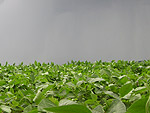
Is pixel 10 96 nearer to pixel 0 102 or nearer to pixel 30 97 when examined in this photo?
pixel 0 102

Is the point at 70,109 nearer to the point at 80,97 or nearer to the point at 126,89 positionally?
the point at 126,89

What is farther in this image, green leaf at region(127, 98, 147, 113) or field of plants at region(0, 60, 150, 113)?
field of plants at region(0, 60, 150, 113)

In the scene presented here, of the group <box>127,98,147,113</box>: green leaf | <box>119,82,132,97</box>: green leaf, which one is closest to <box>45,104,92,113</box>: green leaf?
<box>127,98,147,113</box>: green leaf

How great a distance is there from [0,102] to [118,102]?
1.04 metres

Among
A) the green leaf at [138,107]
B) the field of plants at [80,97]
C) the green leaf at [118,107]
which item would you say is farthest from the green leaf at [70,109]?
the green leaf at [118,107]

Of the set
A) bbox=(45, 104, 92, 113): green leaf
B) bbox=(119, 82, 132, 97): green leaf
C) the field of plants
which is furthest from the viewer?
bbox=(119, 82, 132, 97): green leaf

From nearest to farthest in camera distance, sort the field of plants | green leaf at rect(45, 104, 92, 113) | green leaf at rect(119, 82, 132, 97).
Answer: green leaf at rect(45, 104, 92, 113) → the field of plants → green leaf at rect(119, 82, 132, 97)

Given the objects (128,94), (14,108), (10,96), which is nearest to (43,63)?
(10,96)

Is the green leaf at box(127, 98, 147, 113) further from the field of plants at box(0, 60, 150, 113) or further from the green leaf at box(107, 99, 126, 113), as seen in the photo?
the green leaf at box(107, 99, 126, 113)

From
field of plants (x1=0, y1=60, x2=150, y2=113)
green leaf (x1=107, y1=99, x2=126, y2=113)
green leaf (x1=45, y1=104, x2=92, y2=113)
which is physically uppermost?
field of plants (x1=0, y1=60, x2=150, y2=113)

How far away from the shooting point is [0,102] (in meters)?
1.63

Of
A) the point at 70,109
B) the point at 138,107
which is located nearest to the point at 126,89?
the point at 138,107

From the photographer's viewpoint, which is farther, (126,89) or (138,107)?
(126,89)

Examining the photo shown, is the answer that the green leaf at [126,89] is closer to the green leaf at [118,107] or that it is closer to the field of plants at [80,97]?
the field of plants at [80,97]
